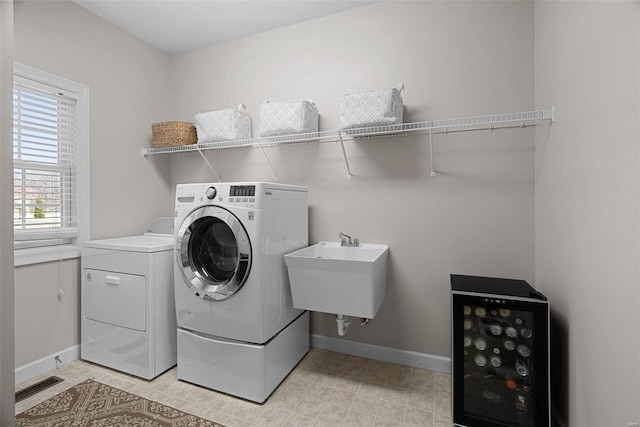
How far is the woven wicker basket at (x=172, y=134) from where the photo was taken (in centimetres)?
254

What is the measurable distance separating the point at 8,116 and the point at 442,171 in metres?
2.11

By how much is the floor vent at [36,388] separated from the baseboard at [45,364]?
103 mm

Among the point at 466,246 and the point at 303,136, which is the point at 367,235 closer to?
the point at 466,246

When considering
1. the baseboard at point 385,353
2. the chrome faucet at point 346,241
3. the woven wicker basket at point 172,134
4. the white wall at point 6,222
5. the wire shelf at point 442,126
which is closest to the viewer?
the white wall at point 6,222

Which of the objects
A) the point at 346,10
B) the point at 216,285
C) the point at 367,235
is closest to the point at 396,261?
the point at 367,235

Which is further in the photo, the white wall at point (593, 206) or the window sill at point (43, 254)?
the window sill at point (43, 254)

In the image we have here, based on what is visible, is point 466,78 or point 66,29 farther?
point 66,29

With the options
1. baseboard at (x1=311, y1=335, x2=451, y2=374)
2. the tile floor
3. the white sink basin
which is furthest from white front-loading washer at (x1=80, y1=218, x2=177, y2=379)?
baseboard at (x1=311, y1=335, x2=451, y2=374)

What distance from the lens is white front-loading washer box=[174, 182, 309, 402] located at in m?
1.72

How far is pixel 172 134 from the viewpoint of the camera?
2545 mm

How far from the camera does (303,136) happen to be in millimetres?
2141

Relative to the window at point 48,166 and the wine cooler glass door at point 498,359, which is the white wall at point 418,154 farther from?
the window at point 48,166

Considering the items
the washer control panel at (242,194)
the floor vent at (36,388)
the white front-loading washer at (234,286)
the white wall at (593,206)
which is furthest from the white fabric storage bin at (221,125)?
the white wall at (593,206)

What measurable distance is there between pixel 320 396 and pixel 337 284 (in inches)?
27.4
